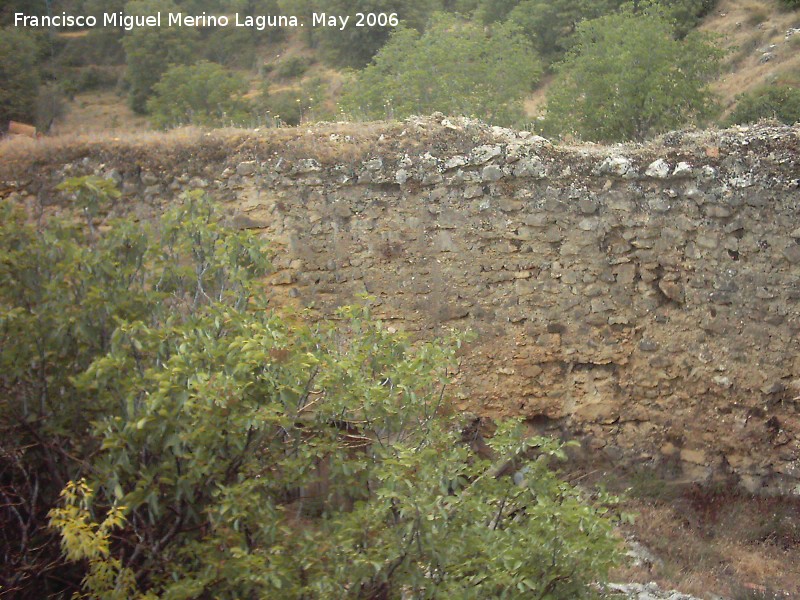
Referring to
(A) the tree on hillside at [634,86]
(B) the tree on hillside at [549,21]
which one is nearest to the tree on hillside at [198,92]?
(B) the tree on hillside at [549,21]

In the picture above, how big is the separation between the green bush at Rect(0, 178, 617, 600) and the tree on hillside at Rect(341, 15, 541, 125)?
40.5 feet

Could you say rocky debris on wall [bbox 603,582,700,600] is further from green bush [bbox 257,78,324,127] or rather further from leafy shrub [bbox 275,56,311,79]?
leafy shrub [bbox 275,56,311,79]

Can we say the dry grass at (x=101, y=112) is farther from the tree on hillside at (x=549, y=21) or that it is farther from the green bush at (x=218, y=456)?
the green bush at (x=218, y=456)

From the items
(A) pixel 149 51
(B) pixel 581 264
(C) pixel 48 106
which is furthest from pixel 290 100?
(B) pixel 581 264

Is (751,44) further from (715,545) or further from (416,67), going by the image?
(715,545)

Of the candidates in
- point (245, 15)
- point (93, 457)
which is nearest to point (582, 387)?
point (93, 457)

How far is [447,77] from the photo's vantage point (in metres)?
18.8

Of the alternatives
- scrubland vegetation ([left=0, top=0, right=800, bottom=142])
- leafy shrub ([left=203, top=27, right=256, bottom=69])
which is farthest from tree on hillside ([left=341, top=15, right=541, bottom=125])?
leafy shrub ([left=203, top=27, right=256, bottom=69])

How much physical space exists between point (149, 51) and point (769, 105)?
23.6 metres

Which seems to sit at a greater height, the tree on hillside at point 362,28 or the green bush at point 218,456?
the tree on hillside at point 362,28

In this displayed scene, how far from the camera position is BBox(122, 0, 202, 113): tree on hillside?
32125mm

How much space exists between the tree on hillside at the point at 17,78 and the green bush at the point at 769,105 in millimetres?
20036

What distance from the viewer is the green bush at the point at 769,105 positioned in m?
17.9

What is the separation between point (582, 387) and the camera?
8289 millimetres
